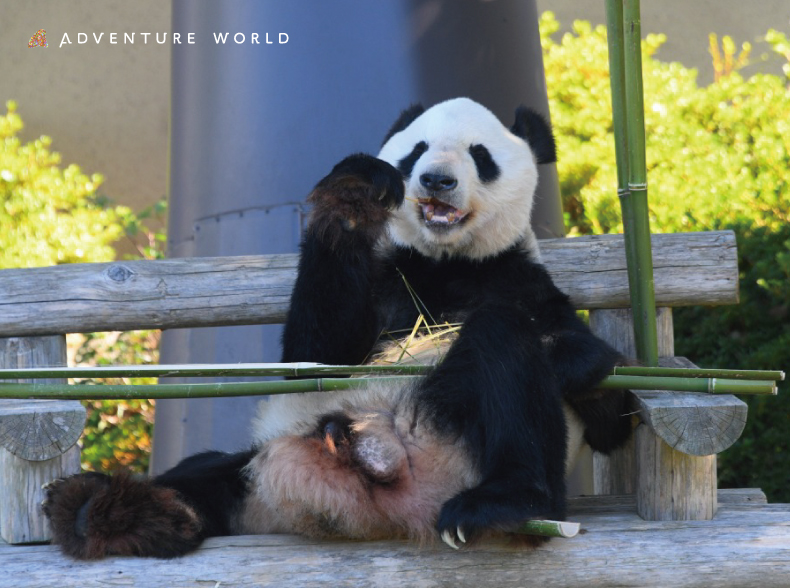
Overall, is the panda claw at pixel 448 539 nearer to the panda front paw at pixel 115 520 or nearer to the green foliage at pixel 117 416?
the panda front paw at pixel 115 520

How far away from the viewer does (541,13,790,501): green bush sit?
488 cm

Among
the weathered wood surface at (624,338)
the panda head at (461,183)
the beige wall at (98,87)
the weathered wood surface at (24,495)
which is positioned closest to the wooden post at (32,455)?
the weathered wood surface at (24,495)

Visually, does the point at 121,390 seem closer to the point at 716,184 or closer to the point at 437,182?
the point at 437,182

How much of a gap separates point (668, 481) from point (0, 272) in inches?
91.3

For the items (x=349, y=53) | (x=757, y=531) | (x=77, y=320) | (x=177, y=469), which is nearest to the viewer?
(x=757, y=531)

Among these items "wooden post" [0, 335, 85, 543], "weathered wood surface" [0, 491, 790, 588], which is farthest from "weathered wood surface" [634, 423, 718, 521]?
"wooden post" [0, 335, 85, 543]

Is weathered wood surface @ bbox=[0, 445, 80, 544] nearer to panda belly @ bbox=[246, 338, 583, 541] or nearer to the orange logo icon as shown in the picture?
panda belly @ bbox=[246, 338, 583, 541]

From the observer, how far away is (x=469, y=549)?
2.47m

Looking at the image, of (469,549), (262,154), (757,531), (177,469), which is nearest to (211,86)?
(262,154)

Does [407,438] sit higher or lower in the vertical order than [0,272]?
lower

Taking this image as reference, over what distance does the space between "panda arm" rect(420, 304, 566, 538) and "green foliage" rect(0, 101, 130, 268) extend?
3821 mm

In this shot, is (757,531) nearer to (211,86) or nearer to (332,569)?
(332,569)

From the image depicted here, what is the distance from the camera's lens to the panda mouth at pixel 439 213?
122 inches

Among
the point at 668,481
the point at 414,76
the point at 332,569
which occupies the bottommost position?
the point at 332,569
